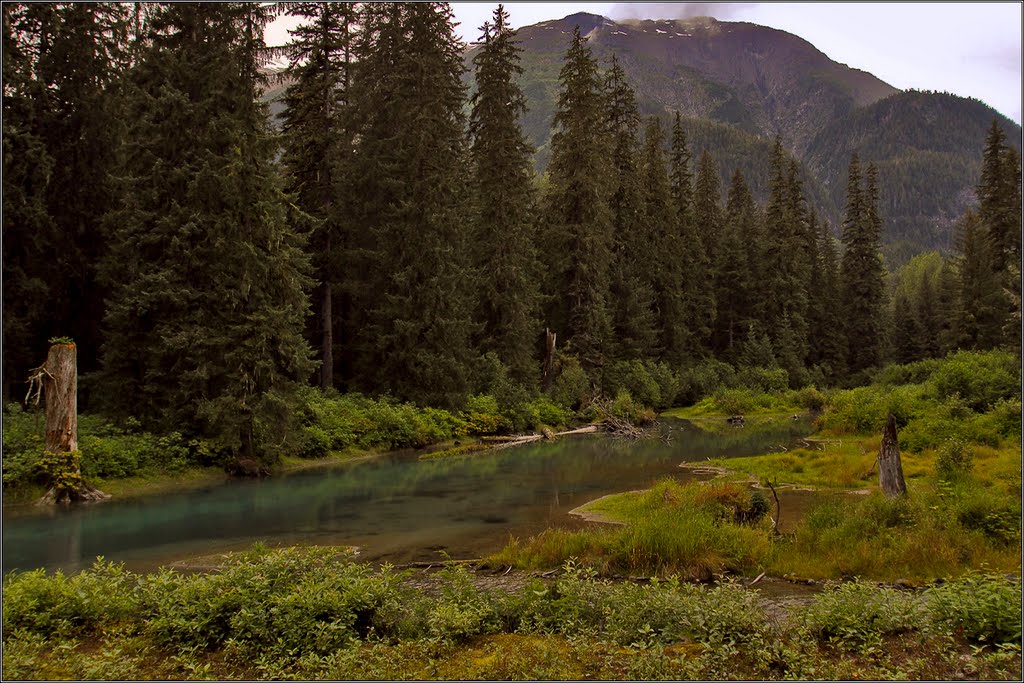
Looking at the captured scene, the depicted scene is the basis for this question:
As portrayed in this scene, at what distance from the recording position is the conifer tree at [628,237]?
48.8 m

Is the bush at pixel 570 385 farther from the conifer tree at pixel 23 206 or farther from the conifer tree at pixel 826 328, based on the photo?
the conifer tree at pixel 826 328

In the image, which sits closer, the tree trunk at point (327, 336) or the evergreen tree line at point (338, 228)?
the evergreen tree line at point (338, 228)

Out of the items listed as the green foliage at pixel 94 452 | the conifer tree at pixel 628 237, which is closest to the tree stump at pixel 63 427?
the green foliage at pixel 94 452

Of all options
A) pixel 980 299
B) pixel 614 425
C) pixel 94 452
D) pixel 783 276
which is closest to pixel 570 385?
pixel 614 425

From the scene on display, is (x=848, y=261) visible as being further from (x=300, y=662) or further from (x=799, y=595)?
(x=300, y=662)

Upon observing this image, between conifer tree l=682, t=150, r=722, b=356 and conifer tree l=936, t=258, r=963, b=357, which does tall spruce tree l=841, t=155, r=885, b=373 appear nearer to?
conifer tree l=936, t=258, r=963, b=357

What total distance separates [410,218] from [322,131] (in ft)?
21.8

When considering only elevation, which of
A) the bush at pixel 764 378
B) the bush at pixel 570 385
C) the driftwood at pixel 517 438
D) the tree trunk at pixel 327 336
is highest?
the tree trunk at pixel 327 336

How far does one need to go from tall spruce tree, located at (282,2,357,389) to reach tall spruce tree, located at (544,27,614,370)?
44.6 feet

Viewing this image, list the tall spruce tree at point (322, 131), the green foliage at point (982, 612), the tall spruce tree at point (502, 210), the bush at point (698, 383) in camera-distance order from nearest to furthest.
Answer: the green foliage at point (982, 612), the tall spruce tree at point (322, 131), the tall spruce tree at point (502, 210), the bush at point (698, 383)

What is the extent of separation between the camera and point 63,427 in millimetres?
18344

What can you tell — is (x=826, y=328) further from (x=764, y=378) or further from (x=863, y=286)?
(x=764, y=378)

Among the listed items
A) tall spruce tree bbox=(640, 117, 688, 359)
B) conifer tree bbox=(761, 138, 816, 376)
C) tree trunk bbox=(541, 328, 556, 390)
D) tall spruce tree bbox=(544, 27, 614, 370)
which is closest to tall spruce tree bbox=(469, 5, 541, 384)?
tree trunk bbox=(541, 328, 556, 390)

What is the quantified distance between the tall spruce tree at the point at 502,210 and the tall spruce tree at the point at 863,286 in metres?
41.4
